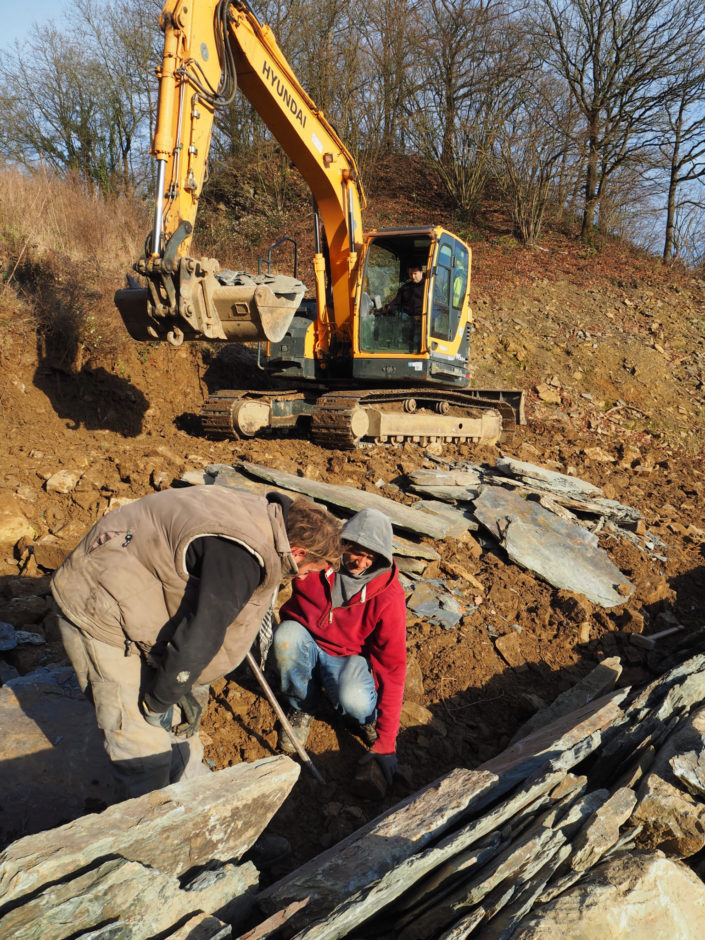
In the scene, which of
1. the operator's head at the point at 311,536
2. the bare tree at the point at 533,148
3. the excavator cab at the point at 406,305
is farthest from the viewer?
the bare tree at the point at 533,148

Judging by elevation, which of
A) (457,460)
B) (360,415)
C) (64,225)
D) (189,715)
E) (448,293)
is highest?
(64,225)

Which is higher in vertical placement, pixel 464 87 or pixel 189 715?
pixel 464 87

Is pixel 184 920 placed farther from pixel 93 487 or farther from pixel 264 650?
pixel 93 487

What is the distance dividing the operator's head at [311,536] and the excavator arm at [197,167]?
12.1ft

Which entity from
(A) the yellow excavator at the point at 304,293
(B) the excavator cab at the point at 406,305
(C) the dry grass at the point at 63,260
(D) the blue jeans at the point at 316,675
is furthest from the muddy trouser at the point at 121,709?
(C) the dry grass at the point at 63,260

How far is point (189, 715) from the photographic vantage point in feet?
10.5

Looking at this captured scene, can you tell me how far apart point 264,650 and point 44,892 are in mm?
2008

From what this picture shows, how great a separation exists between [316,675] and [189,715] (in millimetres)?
758

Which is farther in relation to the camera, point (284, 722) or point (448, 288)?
point (448, 288)

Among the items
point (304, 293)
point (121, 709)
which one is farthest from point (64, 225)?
point (121, 709)

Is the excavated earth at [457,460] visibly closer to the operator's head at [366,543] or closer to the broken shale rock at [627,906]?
the operator's head at [366,543]

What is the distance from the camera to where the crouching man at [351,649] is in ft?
11.4

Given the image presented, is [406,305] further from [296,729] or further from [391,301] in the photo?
[296,729]

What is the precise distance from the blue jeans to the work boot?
0.11 feet
